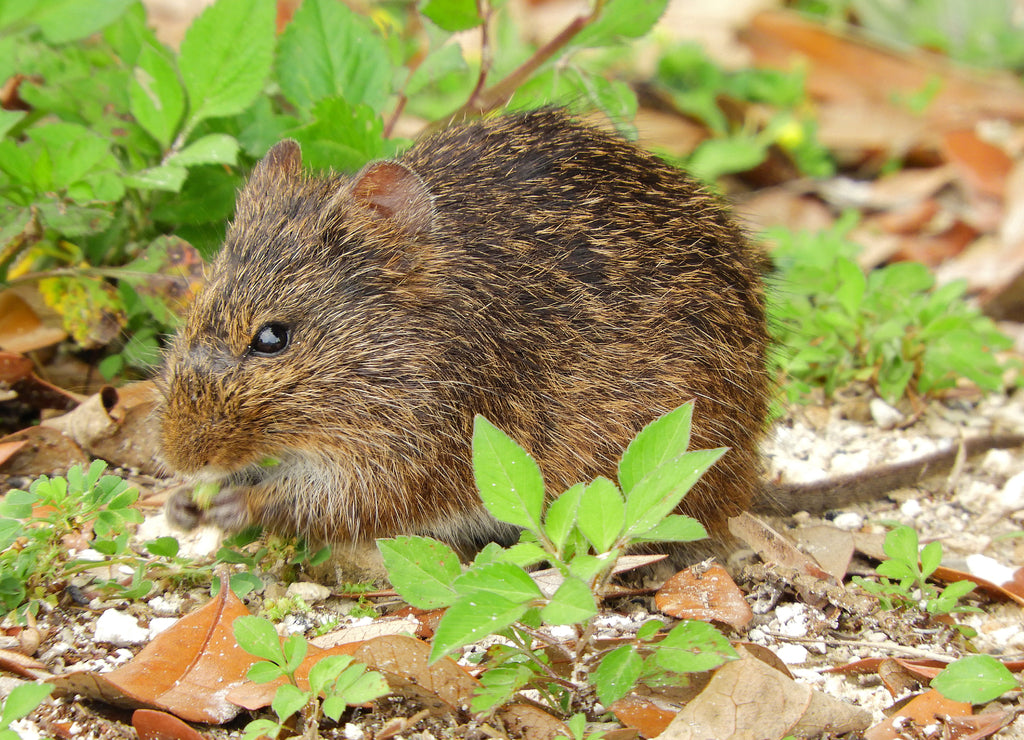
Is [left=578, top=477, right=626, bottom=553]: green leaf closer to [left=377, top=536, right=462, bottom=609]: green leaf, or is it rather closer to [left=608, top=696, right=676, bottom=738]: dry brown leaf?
[left=377, top=536, right=462, bottom=609]: green leaf

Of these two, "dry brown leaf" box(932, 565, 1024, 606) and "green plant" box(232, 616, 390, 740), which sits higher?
"green plant" box(232, 616, 390, 740)

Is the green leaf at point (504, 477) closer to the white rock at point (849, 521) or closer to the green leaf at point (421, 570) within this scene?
the green leaf at point (421, 570)

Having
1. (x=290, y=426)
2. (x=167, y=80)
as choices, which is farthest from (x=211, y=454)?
(x=167, y=80)

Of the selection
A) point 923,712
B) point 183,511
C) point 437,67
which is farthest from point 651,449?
point 437,67

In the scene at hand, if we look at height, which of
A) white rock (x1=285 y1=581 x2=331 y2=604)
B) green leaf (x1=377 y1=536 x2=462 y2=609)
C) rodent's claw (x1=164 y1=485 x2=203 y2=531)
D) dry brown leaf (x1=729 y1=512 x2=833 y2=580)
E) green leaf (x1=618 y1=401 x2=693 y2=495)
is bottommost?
white rock (x1=285 y1=581 x2=331 y2=604)

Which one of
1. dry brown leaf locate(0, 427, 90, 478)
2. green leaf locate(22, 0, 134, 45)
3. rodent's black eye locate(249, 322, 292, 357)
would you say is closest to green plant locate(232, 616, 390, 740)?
rodent's black eye locate(249, 322, 292, 357)

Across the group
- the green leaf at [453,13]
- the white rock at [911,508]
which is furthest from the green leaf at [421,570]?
the green leaf at [453,13]

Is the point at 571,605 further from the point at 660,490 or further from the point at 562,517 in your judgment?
the point at 660,490
